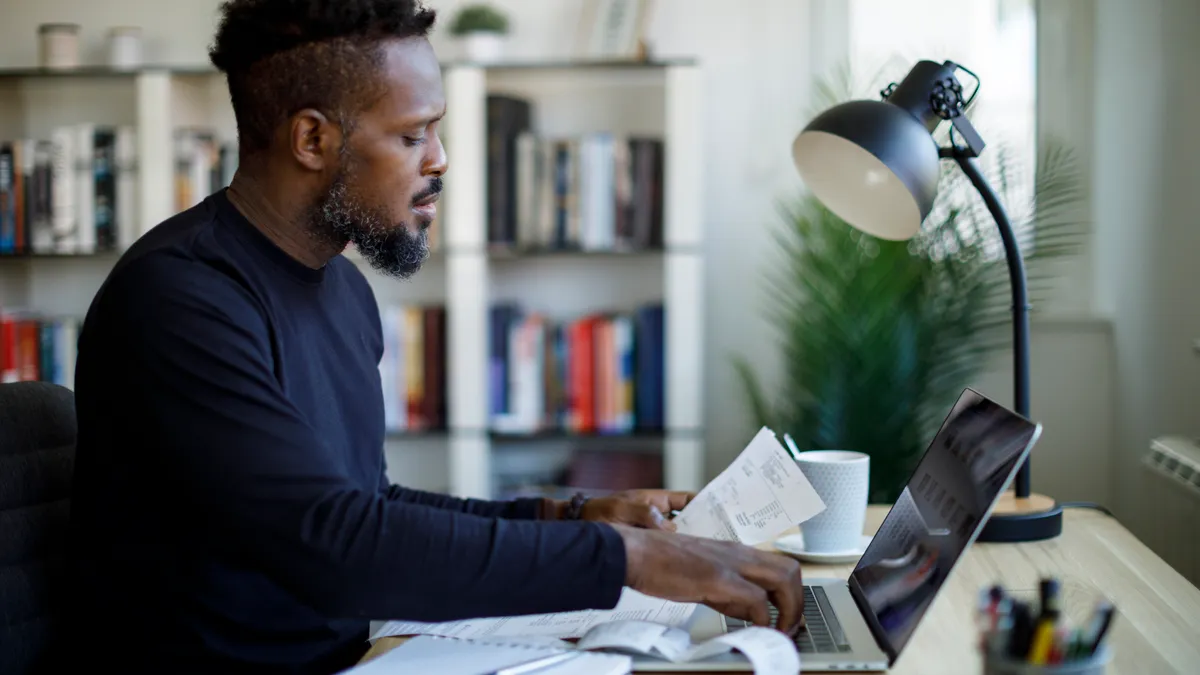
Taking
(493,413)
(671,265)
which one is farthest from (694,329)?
(493,413)

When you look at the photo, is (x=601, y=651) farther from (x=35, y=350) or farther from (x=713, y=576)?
(x=35, y=350)

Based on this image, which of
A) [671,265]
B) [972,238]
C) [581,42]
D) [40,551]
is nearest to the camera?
[40,551]

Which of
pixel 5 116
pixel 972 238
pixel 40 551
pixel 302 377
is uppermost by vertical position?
pixel 5 116

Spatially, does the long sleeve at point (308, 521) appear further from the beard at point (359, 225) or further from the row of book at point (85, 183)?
the row of book at point (85, 183)

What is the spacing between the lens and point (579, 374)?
2.99 metres

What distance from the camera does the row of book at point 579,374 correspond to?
297 cm

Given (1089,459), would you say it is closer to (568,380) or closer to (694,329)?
(694,329)

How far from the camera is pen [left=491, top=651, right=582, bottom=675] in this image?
37.9 inches

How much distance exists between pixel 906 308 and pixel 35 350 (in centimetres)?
227

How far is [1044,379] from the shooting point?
294 cm

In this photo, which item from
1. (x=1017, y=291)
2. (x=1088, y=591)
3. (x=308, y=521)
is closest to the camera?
(x=308, y=521)

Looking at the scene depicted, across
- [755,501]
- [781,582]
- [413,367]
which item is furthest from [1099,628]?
[413,367]

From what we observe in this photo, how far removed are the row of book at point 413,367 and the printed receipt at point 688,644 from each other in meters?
1.98

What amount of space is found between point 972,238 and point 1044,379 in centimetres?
49
